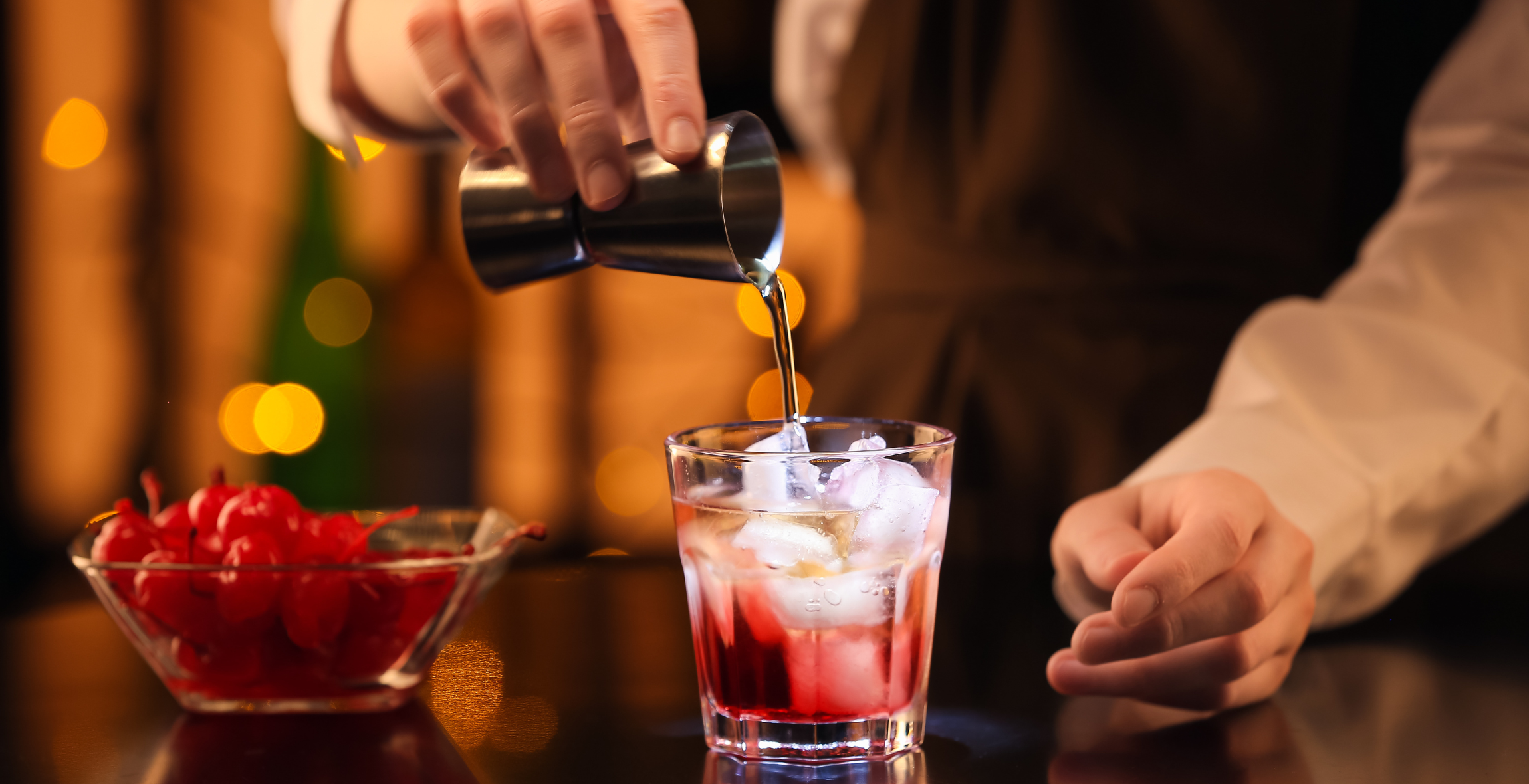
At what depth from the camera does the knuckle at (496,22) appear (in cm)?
84

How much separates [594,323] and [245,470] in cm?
64

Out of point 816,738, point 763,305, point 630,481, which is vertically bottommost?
point 630,481

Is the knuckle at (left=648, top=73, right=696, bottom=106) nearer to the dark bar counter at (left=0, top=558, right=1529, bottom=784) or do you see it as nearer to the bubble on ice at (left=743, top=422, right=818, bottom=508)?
the bubble on ice at (left=743, top=422, right=818, bottom=508)

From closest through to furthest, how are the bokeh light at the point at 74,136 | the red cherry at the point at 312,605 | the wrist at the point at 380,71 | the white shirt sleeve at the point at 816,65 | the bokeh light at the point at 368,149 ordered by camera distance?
1. the red cherry at the point at 312,605
2. the wrist at the point at 380,71
3. the white shirt sleeve at the point at 816,65
4. the bokeh light at the point at 74,136
5. the bokeh light at the point at 368,149

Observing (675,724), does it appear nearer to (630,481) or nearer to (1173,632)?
(1173,632)

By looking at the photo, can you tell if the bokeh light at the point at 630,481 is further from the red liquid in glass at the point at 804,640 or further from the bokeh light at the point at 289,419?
the red liquid in glass at the point at 804,640

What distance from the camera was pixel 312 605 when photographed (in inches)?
29.7

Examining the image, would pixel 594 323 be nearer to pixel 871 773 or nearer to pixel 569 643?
pixel 569 643

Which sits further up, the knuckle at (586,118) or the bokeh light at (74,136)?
the knuckle at (586,118)

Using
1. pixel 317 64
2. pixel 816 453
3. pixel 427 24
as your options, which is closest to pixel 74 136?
pixel 317 64

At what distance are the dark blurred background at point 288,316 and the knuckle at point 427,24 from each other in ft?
3.85

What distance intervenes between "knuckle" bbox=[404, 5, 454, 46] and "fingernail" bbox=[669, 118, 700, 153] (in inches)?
8.6

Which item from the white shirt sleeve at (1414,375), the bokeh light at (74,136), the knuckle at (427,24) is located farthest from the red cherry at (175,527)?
the bokeh light at (74,136)

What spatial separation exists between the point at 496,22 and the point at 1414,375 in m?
0.86
